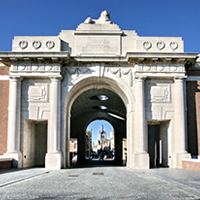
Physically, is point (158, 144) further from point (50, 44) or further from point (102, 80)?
point (50, 44)

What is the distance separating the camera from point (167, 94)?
24141 millimetres

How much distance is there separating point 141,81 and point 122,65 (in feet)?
6.92

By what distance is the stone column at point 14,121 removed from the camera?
893 inches

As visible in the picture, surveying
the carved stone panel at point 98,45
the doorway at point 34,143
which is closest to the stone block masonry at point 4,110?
the doorway at point 34,143

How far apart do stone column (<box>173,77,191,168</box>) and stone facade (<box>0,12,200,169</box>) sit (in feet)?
0.24

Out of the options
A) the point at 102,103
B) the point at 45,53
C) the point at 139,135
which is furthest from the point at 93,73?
the point at 102,103

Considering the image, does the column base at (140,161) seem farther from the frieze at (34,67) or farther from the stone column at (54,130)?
the frieze at (34,67)

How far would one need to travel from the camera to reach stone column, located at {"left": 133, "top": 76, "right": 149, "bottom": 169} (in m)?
22.7

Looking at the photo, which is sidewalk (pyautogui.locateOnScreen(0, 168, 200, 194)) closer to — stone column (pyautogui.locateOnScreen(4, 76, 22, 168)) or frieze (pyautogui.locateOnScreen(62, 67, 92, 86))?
stone column (pyautogui.locateOnScreen(4, 76, 22, 168))

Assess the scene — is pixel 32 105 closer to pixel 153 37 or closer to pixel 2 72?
pixel 2 72

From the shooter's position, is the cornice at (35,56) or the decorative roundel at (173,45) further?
the decorative roundel at (173,45)

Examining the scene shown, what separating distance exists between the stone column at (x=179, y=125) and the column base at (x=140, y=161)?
2220mm

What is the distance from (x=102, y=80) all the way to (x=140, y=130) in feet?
17.5

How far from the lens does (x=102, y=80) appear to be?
25.4m
